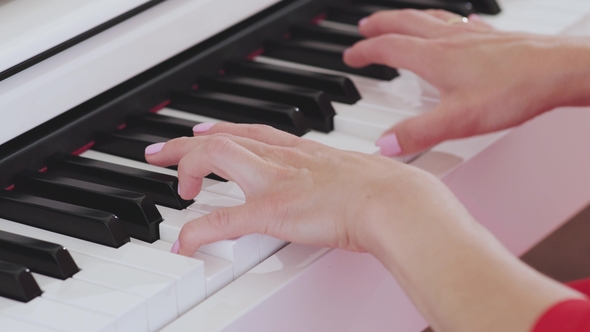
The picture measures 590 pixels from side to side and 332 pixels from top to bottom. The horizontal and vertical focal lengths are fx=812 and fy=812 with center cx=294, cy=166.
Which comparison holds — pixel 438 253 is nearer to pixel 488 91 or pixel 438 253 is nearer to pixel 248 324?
pixel 248 324

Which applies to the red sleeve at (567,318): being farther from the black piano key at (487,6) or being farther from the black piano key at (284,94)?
the black piano key at (487,6)

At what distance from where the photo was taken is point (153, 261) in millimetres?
905

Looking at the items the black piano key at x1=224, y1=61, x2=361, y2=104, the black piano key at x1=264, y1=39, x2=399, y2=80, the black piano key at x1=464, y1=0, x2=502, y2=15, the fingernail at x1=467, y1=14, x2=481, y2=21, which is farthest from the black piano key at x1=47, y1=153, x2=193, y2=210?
the black piano key at x1=464, y1=0, x2=502, y2=15

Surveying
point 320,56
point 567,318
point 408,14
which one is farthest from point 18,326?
point 408,14

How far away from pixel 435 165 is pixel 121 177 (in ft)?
1.46

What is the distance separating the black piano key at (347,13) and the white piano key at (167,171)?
2.00ft

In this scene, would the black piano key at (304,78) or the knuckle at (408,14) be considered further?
the knuckle at (408,14)

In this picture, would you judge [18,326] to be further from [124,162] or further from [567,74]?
[567,74]

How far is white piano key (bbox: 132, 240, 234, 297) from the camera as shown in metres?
0.90

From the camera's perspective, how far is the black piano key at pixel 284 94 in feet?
4.01

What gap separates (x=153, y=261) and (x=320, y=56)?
0.64 m

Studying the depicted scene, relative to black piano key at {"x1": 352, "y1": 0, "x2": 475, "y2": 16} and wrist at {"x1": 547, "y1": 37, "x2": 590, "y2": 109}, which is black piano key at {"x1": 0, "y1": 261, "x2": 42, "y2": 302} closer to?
wrist at {"x1": 547, "y1": 37, "x2": 590, "y2": 109}

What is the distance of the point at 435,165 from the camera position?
118cm

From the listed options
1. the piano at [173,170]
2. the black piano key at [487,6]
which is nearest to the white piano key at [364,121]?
the piano at [173,170]
